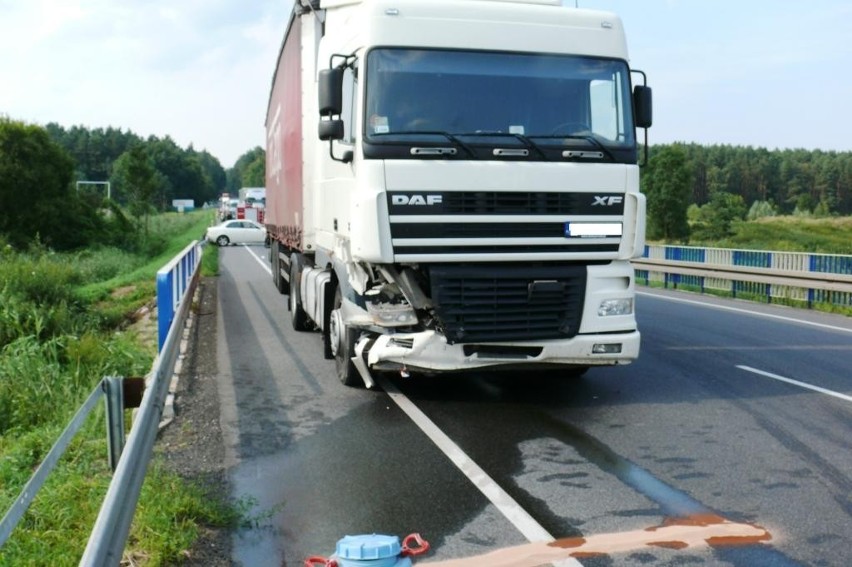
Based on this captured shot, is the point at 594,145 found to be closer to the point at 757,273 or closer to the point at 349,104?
the point at 349,104

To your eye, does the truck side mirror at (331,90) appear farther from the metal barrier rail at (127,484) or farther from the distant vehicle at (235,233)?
the distant vehicle at (235,233)

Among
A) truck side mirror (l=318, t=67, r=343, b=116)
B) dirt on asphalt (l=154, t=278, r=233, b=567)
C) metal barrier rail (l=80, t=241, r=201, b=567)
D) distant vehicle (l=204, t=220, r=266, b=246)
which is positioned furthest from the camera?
distant vehicle (l=204, t=220, r=266, b=246)

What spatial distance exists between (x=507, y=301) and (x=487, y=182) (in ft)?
3.34

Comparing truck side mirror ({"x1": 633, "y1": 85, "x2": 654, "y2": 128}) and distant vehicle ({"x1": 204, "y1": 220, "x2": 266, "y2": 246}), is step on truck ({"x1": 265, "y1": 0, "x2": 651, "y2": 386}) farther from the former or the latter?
distant vehicle ({"x1": 204, "y1": 220, "x2": 266, "y2": 246})

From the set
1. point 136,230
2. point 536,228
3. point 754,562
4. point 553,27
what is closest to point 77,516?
point 754,562

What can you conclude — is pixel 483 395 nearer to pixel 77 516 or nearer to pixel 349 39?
pixel 349 39

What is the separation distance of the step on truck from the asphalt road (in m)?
0.74

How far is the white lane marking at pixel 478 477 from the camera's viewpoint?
5.15m

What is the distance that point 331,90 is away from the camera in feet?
26.0

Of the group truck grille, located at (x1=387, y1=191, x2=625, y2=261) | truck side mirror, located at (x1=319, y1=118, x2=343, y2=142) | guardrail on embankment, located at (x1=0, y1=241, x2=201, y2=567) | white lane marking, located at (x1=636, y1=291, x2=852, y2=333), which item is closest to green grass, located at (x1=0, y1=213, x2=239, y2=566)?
guardrail on embankment, located at (x1=0, y1=241, x2=201, y2=567)

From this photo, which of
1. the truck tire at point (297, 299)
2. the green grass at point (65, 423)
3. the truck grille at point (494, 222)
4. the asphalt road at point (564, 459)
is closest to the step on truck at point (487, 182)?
the truck grille at point (494, 222)

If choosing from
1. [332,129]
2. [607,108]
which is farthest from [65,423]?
[607,108]

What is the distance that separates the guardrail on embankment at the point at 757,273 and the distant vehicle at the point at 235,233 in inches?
1183

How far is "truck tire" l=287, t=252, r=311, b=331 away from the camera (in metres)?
13.4
